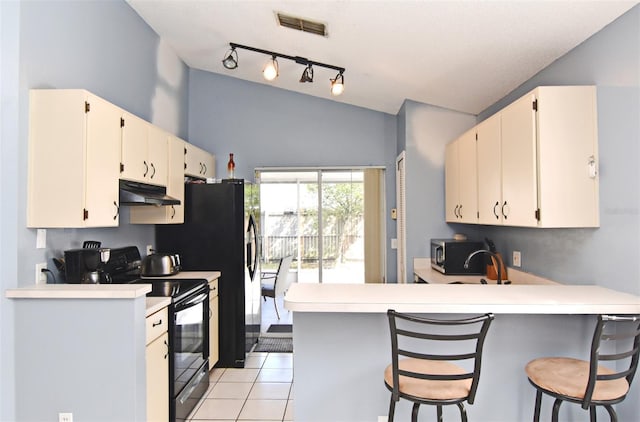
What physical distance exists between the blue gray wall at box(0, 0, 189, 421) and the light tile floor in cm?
125

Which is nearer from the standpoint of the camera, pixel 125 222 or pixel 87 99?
pixel 87 99

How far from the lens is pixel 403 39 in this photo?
2.67 m

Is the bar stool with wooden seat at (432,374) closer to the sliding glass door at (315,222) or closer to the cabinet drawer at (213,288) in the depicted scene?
the cabinet drawer at (213,288)

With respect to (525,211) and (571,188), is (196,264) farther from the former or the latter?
(571,188)

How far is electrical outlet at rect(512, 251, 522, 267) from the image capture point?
9.86ft

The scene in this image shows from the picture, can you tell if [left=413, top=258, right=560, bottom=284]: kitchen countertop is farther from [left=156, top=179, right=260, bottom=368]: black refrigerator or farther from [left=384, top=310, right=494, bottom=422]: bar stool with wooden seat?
[left=156, top=179, right=260, bottom=368]: black refrigerator

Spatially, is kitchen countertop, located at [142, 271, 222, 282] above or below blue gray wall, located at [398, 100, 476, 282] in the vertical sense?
below

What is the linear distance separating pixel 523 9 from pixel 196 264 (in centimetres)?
311

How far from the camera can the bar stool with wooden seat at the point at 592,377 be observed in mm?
1562

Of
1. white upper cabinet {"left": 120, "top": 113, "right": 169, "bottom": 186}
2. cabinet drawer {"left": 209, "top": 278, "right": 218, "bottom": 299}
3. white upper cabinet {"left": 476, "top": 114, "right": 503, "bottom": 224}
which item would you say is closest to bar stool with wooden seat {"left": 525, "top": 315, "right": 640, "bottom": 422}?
white upper cabinet {"left": 476, "top": 114, "right": 503, "bottom": 224}

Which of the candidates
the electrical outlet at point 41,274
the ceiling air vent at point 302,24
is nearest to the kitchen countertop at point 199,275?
the electrical outlet at point 41,274

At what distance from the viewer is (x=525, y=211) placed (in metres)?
2.25

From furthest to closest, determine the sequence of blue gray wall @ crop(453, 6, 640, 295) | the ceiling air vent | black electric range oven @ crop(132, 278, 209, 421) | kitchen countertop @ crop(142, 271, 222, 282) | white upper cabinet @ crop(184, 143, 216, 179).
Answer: white upper cabinet @ crop(184, 143, 216, 179) < kitchen countertop @ crop(142, 271, 222, 282) < the ceiling air vent < black electric range oven @ crop(132, 278, 209, 421) < blue gray wall @ crop(453, 6, 640, 295)

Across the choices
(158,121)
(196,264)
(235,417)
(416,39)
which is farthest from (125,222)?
(416,39)
